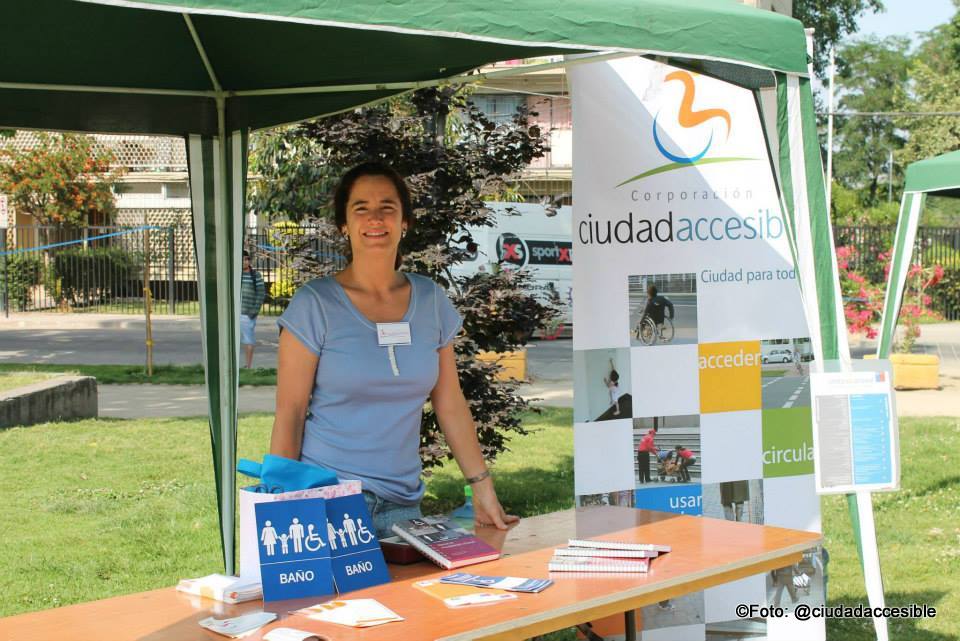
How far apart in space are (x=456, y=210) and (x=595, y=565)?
3.38 meters

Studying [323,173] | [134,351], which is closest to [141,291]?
[134,351]

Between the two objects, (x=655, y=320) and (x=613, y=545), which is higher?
(x=655, y=320)

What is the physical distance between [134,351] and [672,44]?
15381 millimetres

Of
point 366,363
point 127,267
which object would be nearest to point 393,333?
point 366,363

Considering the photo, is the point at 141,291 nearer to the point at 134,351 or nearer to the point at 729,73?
the point at 134,351

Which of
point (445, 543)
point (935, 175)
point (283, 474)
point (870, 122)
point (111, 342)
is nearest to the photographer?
point (283, 474)

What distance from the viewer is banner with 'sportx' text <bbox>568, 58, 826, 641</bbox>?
4.52m

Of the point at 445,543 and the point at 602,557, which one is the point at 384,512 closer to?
the point at 445,543

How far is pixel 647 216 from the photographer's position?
4523mm

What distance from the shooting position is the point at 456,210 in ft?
20.1

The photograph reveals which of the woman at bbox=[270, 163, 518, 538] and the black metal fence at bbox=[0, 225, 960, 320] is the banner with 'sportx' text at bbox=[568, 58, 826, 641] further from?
the black metal fence at bbox=[0, 225, 960, 320]

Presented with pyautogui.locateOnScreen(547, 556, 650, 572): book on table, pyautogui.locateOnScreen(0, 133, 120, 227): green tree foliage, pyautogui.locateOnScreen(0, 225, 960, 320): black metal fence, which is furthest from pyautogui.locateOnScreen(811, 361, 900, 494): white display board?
pyautogui.locateOnScreen(0, 133, 120, 227): green tree foliage

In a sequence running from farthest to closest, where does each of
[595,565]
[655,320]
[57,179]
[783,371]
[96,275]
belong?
[57,179]
[96,275]
[783,371]
[655,320]
[595,565]

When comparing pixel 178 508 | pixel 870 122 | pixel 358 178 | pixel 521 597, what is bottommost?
pixel 178 508
